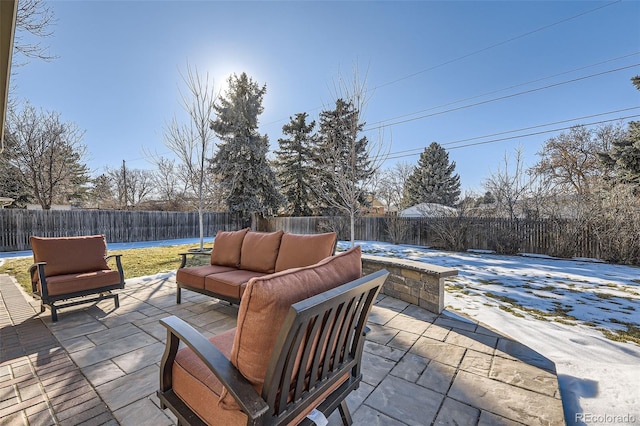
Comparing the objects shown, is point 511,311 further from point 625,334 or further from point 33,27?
point 33,27

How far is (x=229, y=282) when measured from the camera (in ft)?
10.1

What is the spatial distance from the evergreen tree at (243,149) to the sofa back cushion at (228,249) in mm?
10607

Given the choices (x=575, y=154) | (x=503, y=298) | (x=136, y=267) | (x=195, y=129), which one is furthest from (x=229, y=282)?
(x=575, y=154)

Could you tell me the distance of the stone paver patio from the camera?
1.67 metres

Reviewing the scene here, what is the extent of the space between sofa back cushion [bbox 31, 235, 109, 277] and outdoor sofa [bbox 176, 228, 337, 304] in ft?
3.88

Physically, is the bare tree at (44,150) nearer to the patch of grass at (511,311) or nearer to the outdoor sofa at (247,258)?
the outdoor sofa at (247,258)

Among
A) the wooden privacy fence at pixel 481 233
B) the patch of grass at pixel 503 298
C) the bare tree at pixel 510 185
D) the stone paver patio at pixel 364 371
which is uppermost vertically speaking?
the bare tree at pixel 510 185

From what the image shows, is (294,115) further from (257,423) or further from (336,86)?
(257,423)

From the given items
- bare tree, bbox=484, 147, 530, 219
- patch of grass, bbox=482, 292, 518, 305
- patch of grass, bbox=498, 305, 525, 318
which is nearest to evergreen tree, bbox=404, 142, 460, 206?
bare tree, bbox=484, 147, 530, 219

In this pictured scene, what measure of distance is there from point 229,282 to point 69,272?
226 centimetres

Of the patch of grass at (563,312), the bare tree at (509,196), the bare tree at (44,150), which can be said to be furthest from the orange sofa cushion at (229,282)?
the bare tree at (44,150)

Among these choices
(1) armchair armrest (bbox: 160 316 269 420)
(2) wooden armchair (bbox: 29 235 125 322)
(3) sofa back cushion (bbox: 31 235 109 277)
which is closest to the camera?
(1) armchair armrest (bbox: 160 316 269 420)

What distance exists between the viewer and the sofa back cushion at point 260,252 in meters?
3.40

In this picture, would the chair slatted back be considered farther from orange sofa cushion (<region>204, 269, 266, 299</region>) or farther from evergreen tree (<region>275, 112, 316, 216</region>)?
evergreen tree (<region>275, 112, 316, 216</region>)
